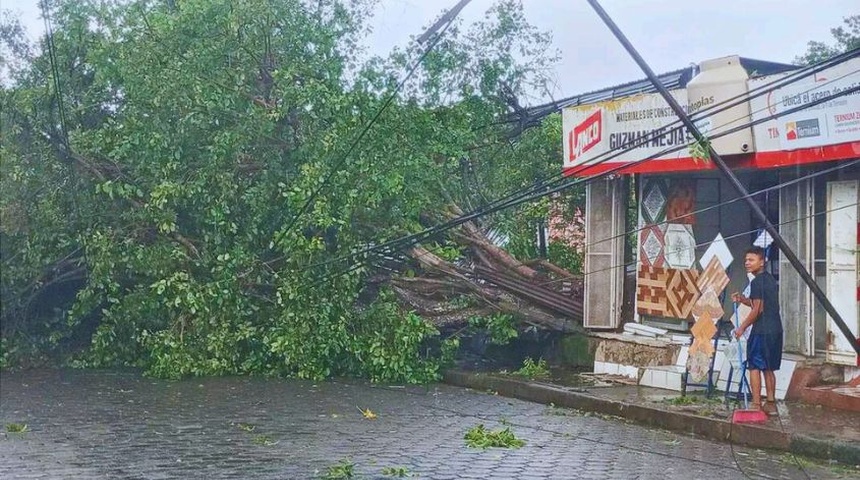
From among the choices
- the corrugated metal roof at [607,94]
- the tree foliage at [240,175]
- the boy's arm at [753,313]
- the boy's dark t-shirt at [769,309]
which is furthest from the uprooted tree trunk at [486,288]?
the boy's dark t-shirt at [769,309]

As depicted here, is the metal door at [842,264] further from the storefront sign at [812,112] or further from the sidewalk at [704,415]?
the sidewalk at [704,415]

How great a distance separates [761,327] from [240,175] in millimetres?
8467

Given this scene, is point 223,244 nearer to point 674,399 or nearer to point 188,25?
point 188,25

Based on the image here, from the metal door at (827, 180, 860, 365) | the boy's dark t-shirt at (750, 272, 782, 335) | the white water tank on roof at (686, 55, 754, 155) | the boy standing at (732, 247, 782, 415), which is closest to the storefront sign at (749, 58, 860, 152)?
the white water tank on roof at (686, 55, 754, 155)

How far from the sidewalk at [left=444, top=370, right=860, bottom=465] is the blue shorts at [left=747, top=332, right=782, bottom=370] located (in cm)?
53

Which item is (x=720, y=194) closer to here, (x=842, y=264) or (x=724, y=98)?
(x=724, y=98)

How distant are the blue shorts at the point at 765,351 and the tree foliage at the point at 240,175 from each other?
540 cm

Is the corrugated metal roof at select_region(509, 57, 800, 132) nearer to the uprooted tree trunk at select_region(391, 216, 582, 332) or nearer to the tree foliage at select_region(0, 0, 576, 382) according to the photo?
the tree foliage at select_region(0, 0, 576, 382)

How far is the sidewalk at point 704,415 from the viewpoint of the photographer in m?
9.10

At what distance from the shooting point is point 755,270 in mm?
10414

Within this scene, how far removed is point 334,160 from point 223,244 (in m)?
2.27

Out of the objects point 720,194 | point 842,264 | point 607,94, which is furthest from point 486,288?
point 842,264

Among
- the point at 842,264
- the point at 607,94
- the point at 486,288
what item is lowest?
the point at 486,288

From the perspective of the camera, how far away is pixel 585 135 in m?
14.2
